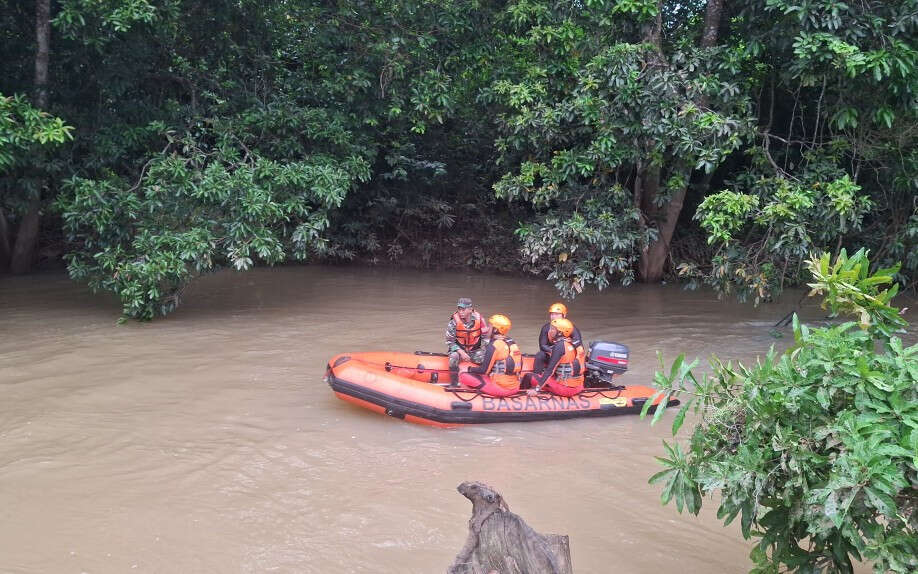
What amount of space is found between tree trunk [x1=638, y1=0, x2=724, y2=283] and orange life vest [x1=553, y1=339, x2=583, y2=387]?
3.80 meters

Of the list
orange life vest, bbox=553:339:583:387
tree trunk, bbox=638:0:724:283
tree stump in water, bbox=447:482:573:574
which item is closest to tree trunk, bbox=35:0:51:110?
orange life vest, bbox=553:339:583:387

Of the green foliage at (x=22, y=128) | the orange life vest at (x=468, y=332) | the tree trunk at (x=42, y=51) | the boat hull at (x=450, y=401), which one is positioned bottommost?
the boat hull at (x=450, y=401)

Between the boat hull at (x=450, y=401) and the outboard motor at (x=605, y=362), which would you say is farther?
the outboard motor at (x=605, y=362)

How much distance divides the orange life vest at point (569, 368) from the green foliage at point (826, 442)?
3.63 metres

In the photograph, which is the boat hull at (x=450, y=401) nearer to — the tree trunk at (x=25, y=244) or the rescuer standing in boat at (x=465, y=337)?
the rescuer standing in boat at (x=465, y=337)

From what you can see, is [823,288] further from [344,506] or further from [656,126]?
[656,126]

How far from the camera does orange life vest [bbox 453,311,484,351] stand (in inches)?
294

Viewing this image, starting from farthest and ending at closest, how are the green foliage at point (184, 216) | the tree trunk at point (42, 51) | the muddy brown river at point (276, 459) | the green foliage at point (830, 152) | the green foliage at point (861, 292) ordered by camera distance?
the tree trunk at point (42, 51) → the green foliage at point (184, 216) → the green foliage at point (830, 152) → the muddy brown river at point (276, 459) → the green foliage at point (861, 292)

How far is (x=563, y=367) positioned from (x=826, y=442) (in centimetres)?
417

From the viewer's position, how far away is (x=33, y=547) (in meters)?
4.35

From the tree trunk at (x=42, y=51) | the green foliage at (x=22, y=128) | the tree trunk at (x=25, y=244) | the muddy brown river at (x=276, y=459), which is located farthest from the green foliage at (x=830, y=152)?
the tree trunk at (x=25, y=244)

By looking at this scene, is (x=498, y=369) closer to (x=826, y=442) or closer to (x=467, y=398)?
(x=467, y=398)

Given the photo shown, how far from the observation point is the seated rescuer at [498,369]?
704 cm

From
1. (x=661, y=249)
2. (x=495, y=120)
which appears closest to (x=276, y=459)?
(x=495, y=120)
